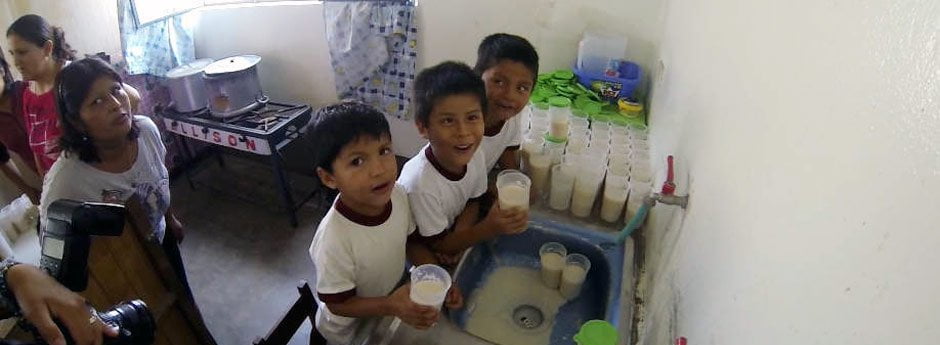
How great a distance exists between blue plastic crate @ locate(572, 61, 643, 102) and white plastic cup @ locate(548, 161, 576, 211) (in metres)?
0.68

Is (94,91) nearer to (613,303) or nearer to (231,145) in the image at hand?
(231,145)

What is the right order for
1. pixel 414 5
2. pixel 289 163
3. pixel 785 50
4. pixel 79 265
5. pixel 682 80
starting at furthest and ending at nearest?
1. pixel 289 163
2. pixel 414 5
3. pixel 682 80
4. pixel 79 265
5. pixel 785 50

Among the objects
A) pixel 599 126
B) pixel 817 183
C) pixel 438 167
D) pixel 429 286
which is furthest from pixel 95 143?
pixel 817 183

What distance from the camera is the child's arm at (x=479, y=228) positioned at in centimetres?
129

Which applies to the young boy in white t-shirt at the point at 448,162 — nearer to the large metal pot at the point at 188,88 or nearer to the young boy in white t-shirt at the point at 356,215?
the young boy in white t-shirt at the point at 356,215

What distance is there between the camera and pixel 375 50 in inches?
114

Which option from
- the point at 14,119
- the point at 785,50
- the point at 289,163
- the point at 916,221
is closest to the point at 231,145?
the point at 289,163

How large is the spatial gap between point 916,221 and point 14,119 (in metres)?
2.83

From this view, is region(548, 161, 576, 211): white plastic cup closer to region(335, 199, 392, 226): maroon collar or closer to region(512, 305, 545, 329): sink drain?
region(512, 305, 545, 329): sink drain

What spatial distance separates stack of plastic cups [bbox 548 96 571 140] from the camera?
1.89m

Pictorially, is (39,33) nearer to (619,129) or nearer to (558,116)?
(558,116)

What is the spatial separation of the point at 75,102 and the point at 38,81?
638 millimetres

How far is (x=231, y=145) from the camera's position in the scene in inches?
112

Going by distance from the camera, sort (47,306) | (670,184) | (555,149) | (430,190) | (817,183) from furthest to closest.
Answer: (555,149) < (430,190) < (670,184) < (47,306) < (817,183)
